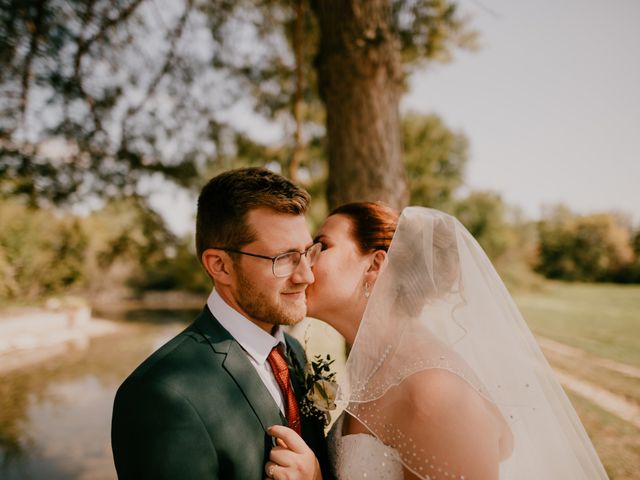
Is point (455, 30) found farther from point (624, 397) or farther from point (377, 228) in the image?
point (624, 397)

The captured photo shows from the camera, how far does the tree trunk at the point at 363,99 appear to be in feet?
10.3

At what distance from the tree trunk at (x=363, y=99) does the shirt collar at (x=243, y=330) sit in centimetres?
170

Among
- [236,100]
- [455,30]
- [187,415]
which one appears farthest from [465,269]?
[236,100]

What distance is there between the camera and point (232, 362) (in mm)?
1562

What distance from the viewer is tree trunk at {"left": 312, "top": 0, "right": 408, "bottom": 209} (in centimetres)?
315

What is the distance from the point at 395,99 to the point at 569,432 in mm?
2720

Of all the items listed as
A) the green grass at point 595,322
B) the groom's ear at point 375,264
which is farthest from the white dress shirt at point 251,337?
the green grass at point 595,322

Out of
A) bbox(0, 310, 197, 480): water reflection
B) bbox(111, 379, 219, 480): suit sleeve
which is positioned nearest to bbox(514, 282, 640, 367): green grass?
bbox(111, 379, 219, 480): suit sleeve

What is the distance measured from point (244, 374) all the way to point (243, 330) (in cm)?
22

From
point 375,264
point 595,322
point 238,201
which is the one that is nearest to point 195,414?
point 238,201

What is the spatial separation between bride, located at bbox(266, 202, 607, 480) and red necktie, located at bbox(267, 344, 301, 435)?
Answer: 0.21m

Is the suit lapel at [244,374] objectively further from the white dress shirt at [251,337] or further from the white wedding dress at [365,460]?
the white wedding dress at [365,460]

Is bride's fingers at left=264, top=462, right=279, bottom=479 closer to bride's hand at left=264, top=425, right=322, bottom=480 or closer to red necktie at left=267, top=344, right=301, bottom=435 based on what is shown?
bride's hand at left=264, top=425, right=322, bottom=480

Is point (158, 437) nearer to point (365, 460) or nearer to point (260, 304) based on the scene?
point (260, 304)
